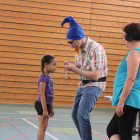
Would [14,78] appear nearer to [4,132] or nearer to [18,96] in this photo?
[18,96]

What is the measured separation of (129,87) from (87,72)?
627 mm

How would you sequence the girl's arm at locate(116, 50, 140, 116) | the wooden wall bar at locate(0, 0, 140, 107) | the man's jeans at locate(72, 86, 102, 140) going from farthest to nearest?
the wooden wall bar at locate(0, 0, 140, 107), the man's jeans at locate(72, 86, 102, 140), the girl's arm at locate(116, 50, 140, 116)

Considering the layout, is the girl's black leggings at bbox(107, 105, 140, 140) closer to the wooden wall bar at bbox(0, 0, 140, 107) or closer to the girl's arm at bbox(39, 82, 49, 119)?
the girl's arm at bbox(39, 82, 49, 119)

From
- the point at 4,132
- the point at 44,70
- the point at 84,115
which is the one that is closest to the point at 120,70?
the point at 84,115

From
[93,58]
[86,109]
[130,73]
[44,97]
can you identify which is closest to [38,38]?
[44,97]

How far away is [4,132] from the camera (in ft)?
13.8

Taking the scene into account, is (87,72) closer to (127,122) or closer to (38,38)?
(127,122)

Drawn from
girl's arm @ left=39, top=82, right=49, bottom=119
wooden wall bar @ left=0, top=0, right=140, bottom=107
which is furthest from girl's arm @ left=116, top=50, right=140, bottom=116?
wooden wall bar @ left=0, top=0, right=140, bottom=107

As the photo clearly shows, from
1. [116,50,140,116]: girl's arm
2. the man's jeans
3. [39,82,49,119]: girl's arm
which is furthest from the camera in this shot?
[39,82,49,119]: girl's arm

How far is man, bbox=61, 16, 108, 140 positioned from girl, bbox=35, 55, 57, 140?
0.41 meters

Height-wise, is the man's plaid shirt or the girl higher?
the man's plaid shirt

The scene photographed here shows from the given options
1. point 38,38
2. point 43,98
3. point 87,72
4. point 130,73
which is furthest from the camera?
point 38,38

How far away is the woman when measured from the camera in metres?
2.07

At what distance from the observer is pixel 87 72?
261 cm
